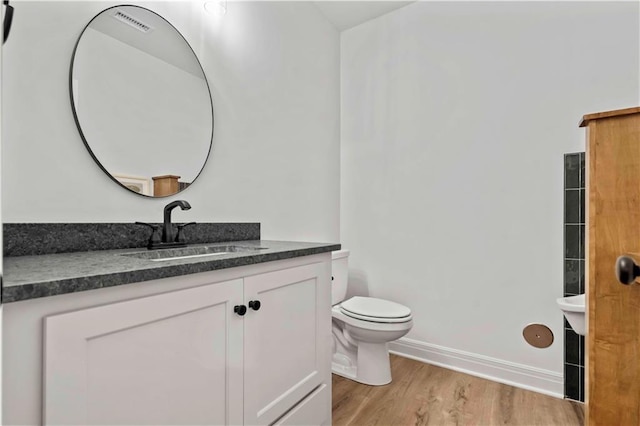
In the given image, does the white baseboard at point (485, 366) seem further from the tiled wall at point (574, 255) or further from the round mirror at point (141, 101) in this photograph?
the round mirror at point (141, 101)

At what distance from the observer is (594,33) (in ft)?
6.31

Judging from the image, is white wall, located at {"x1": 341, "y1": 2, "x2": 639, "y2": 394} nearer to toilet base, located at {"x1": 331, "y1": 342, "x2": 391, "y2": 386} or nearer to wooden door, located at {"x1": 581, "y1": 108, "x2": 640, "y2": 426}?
toilet base, located at {"x1": 331, "y1": 342, "x2": 391, "y2": 386}

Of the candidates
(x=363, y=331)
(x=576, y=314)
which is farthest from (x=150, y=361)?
(x=576, y=314)

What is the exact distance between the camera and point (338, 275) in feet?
7.65

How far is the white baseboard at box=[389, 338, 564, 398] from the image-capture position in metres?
2.03

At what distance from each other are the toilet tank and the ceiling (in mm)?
1779

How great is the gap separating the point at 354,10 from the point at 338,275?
6.33 ft

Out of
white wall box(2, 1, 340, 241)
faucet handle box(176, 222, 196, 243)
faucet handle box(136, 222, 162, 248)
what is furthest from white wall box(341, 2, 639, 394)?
faucet handle box(136, 222, 162, 248)

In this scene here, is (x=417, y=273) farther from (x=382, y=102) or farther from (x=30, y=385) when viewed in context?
(x=30, y=385)

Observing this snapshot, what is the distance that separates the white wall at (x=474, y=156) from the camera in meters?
1.99

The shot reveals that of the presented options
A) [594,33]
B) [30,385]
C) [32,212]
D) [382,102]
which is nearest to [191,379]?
[30,385]

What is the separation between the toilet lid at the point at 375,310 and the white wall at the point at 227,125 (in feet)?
1.87

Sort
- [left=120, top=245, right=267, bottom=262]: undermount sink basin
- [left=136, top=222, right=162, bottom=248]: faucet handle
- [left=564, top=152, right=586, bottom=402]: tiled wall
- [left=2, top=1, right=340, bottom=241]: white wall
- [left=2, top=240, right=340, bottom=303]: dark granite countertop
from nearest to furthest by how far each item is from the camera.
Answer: [left=2, top=240, right=340, bottom=303]: dark granite countertop, [left=2, top=1, right=340, bottom=241]: white wall, [left=120, top=245, right=267, bottom=262]: undermount sink basin, [left=136, top=222, right=162, bottom=248]: faucet handle, [left=564, top=152, right=586, bottom=402]: tiled wall

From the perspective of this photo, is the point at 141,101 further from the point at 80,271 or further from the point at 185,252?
the point at 80,271
